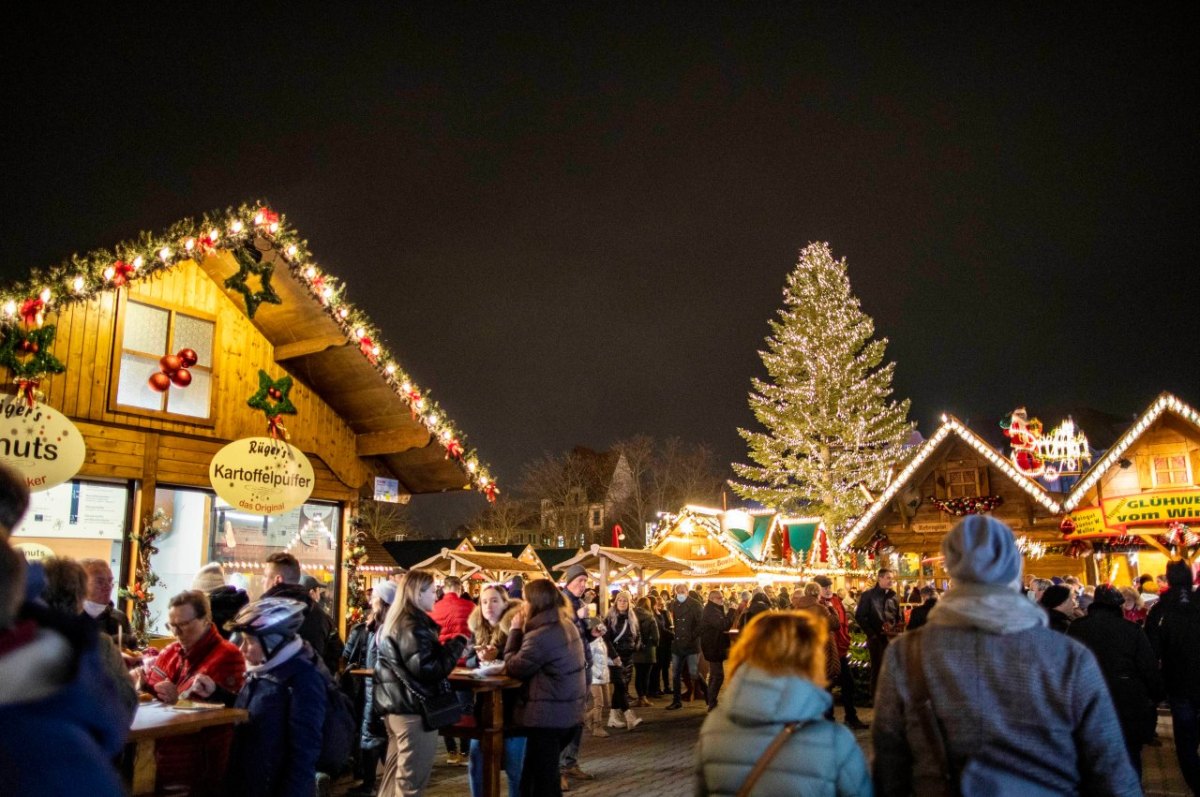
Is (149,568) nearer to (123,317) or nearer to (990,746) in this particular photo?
(123,317)

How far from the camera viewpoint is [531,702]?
6.30 metres

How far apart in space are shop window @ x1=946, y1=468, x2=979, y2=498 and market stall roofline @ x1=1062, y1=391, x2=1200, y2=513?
193 cm

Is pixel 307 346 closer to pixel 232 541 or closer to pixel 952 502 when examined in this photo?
pixel 232 541

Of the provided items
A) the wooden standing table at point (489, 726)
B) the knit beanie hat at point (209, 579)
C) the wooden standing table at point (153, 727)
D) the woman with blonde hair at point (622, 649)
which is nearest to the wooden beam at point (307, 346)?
the knit beanie hat at point (209, 579)

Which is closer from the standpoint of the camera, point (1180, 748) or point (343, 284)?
point (1180, 748)

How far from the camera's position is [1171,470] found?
16.5 m

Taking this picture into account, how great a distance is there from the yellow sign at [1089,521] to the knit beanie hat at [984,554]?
16.3 m

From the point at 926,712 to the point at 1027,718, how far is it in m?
0.32

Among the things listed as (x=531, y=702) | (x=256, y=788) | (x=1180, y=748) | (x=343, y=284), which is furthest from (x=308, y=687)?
(x=1180, y=748)

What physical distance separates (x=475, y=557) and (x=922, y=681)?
729 inches

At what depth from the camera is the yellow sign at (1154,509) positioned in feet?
51.8

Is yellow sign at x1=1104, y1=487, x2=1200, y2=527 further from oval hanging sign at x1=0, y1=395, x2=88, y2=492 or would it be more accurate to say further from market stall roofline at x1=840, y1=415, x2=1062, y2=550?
oval hanging sign at x1=0, y1=395, x2=88, y2=492

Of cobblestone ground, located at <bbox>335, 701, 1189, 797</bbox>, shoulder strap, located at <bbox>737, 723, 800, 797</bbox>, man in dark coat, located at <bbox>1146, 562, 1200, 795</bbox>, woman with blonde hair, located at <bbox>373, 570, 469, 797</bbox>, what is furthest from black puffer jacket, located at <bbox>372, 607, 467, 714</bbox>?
man in dark coat, located at <bbox>1146, 562, 1200, 795</bbox>

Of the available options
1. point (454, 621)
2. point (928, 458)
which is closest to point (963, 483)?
point (928, 458)
